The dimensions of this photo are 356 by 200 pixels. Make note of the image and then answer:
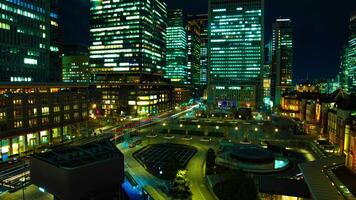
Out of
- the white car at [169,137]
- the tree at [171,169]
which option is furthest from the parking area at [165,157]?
the white car at [169,137]

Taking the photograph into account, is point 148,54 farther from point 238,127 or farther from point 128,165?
point 128,165

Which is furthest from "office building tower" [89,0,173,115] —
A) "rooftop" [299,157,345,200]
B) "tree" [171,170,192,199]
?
"rooftop" [299,157,345,200]

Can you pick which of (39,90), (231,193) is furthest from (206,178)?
(39,90)

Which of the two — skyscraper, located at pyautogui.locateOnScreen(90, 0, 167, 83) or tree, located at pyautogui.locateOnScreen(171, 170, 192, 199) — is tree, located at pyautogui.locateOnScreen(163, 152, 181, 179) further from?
skyscraper, located at pyautogui.locateOnScreen(90, 0, 167, 83)

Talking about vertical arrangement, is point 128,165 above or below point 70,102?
below

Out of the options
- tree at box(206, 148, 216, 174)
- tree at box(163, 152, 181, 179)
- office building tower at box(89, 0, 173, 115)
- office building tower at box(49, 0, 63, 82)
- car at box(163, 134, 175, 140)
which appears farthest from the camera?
office building tower at box(89, 0, 173, 115)
